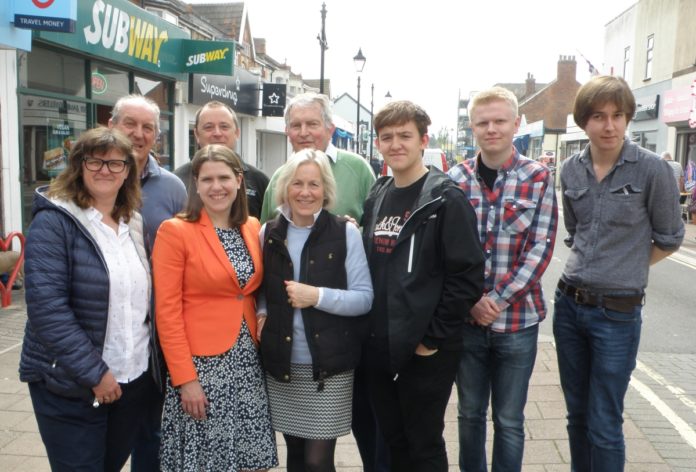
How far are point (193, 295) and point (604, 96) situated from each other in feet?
6.84

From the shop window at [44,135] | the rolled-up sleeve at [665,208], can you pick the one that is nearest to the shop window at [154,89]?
the shop window at [44,135]

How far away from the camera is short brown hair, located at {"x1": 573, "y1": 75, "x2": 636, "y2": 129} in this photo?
276 centimetres

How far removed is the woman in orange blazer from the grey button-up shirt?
1.60 meters

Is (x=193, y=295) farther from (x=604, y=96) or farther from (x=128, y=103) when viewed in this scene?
(x=604, y=96)

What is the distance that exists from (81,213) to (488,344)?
193 cm

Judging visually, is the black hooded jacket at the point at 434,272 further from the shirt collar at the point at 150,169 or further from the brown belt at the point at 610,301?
the shirt collar at the point at 150,169

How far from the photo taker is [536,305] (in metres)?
2.92

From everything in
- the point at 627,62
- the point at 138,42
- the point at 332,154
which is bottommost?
the point at 332,154

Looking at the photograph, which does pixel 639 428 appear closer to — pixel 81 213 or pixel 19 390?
pixel 81 213

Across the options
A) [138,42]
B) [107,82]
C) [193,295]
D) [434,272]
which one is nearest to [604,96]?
[434,272]

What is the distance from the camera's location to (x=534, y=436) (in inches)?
157

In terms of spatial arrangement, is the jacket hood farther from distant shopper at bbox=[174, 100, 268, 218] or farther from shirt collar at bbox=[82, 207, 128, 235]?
distant shopper at bbox=[174, 100, 268, 218]

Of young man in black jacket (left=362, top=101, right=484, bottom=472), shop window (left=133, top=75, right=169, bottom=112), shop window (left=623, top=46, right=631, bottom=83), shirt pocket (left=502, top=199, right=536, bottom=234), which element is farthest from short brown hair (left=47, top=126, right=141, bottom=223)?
shop window (left=623, top=46, right=631, bottom=83)

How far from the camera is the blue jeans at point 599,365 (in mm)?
2826
